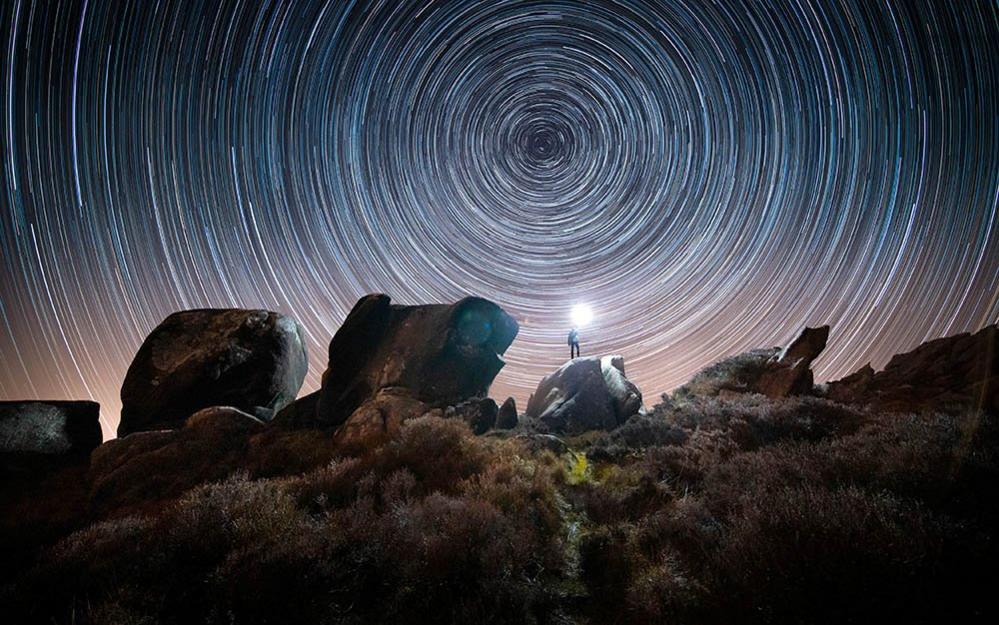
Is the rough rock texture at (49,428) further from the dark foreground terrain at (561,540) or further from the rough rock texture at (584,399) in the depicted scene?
the rough rock texture at (584,399)

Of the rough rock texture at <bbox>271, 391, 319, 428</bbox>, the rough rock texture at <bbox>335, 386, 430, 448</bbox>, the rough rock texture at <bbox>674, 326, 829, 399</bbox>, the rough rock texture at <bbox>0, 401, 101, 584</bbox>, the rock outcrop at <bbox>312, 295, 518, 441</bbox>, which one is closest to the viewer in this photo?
the rough rock texture at <bbox>0, 401, 101, 584</bbox>

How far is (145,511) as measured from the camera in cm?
784

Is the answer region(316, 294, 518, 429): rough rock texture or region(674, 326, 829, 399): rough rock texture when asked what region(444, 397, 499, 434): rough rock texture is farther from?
region(674, 326, 829, 399): rough rock texture

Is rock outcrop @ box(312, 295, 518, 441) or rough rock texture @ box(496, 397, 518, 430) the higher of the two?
rock outcrop @ box(312, 295, 518, 441)

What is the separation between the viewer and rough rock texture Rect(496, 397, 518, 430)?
15523 millimetres

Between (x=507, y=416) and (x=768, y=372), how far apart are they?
1360 centimetres

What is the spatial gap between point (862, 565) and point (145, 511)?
1250cm

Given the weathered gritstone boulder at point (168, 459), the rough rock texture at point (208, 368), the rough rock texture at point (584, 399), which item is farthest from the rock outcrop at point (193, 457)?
the rough rock texture at point (584, 399)

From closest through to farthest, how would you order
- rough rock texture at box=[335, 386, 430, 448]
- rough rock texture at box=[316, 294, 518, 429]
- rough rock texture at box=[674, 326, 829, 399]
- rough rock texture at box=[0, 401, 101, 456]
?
rough rock texture at box=[335, 386, 430, 448]
rough rock texture at box=[0, 401, 101, 456]
rough rock texture at box=[316, 294, 518, 429]
rough rock texture at box=[674, 326, 829, 399]

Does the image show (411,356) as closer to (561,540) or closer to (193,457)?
(193,457)

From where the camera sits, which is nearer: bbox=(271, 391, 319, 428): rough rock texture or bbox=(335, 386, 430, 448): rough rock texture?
bbox=(335, 386, 430, 448): rough rock texture

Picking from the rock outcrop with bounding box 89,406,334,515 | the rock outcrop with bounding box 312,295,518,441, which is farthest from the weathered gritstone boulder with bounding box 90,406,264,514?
the rock outcrop with bounding box 312,295,518,441

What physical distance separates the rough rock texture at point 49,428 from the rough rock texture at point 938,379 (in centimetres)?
Result: 3221

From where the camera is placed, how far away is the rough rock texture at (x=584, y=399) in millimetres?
16516
